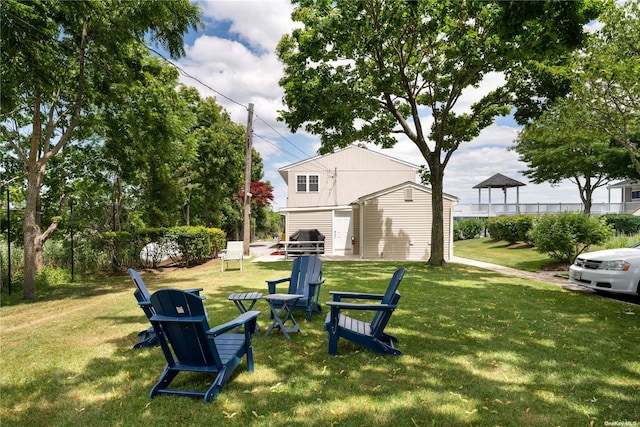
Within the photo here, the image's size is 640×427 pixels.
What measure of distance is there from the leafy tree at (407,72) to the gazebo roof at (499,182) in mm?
20697

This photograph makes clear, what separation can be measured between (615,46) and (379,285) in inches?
415

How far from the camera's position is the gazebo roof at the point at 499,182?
3319cm

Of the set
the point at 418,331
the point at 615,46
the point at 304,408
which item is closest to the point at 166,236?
the point at 418,331

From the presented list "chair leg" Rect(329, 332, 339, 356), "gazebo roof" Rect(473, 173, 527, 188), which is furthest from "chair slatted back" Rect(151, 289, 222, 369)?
"gazebo roof" Rect(473, 173, 527, 188)

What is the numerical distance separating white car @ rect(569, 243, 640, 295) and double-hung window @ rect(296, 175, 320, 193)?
17008 millimetres

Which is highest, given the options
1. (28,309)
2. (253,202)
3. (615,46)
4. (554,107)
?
(615,46)

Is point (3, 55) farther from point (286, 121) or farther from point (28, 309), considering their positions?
point (286, 121)

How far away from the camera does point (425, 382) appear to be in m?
3.64

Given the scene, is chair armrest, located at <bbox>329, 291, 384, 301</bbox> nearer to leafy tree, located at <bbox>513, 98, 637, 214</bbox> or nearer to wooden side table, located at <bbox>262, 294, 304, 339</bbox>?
wooden side table, located at <bbox>262, 294, 304, 339</bbox>

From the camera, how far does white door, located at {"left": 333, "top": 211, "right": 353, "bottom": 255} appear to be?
21250 millimetres

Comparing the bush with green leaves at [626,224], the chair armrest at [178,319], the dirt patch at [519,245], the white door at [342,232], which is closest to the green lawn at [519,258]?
the dirt patch at [519,245]

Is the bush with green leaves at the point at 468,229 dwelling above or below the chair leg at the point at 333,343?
above

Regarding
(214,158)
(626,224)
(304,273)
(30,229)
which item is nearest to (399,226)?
(214,158)

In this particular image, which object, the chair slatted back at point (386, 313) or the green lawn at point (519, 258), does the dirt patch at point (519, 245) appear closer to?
the green lawn at point (519, 258)
